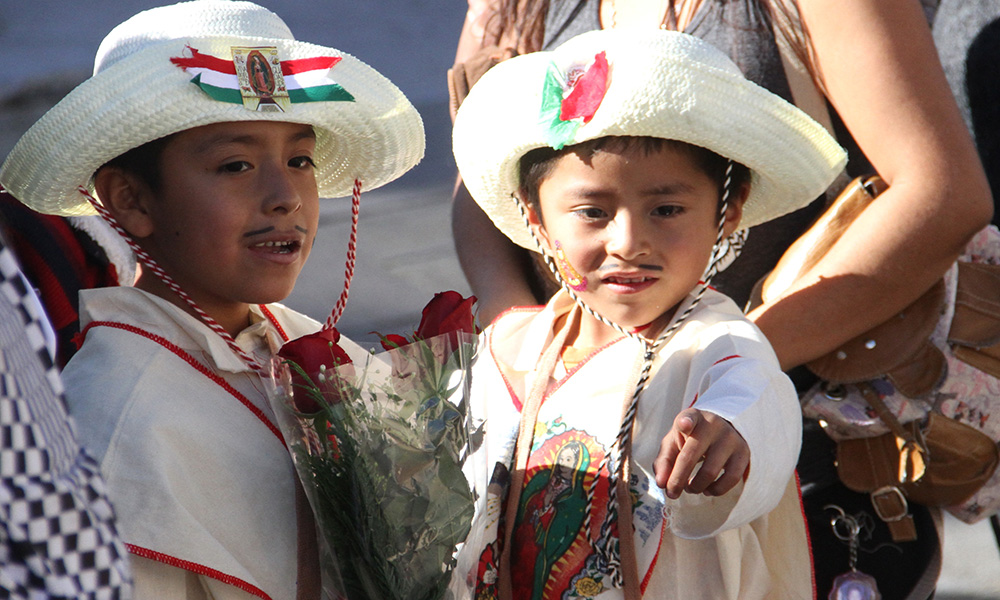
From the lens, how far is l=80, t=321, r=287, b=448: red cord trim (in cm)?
169

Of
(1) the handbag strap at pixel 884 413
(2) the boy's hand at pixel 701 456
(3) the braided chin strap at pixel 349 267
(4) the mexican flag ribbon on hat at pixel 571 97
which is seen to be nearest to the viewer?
(2) the boy's hand at pixel 701 456

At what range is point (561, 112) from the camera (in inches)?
73.8

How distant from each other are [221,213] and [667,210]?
2.70 ft

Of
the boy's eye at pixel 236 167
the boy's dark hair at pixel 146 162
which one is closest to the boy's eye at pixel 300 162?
the boy's eye at pixel 236 167

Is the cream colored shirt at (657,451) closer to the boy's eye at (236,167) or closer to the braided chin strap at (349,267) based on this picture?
the braided chin strap at (349,267)

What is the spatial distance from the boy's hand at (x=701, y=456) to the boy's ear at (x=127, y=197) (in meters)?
1.04

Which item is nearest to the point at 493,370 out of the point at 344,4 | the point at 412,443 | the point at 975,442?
the point at 412,443

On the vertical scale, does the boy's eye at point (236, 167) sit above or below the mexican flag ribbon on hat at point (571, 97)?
below

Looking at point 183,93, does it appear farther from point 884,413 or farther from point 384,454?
point 884,413

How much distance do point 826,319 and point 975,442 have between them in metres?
0.42

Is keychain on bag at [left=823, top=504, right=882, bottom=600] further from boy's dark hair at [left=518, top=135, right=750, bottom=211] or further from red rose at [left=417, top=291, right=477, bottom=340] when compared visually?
red rose at [left=417, top=291, right=477, bottom=340]

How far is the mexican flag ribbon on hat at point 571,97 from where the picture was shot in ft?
5.99

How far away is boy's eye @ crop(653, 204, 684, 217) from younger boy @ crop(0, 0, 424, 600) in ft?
2.01

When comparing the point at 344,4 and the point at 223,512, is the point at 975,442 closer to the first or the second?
the point at 223,512
